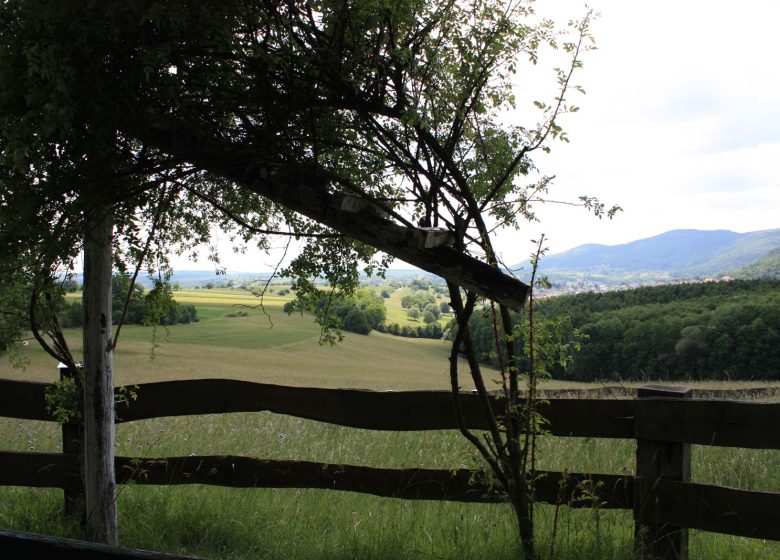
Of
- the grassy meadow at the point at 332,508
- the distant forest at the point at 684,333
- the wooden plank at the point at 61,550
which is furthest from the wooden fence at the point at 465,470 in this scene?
the distant forest at the point at 684,333

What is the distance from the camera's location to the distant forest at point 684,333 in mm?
29672

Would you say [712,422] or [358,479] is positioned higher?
[712,422]

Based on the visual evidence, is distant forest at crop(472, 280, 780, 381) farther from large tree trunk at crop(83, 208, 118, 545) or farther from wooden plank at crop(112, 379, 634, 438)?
large tree trunk at crop(83, 208, 118, 545)

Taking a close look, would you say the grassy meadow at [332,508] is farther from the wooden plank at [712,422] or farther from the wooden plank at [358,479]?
the wooden plank at [712,422]

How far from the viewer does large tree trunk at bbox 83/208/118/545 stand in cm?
450

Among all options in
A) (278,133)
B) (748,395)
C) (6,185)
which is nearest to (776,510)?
(278,133)

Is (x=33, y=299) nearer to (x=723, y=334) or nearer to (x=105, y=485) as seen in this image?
(x=105, y=485)

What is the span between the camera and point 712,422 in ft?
14.2

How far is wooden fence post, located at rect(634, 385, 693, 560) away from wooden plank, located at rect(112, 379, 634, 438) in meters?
0.20

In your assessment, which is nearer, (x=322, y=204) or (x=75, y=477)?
(x=322, y=204)

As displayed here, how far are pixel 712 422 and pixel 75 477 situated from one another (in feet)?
16.5

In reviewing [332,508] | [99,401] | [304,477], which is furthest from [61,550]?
[332,508]

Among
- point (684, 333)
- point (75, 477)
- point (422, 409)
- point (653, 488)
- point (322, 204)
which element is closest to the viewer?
point (322, 204)

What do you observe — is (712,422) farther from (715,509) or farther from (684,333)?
(684,333)
